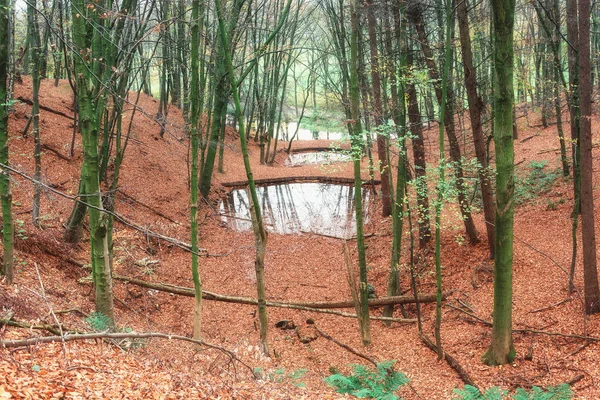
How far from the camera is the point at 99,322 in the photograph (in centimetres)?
640

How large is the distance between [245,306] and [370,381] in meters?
5.59

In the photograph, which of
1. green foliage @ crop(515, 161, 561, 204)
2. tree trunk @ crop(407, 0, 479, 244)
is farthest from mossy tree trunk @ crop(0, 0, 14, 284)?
green foliage @ crop(515, 161, 561, 204)

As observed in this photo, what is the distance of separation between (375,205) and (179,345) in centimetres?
1290

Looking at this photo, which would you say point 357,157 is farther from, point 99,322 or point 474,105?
point 99,322

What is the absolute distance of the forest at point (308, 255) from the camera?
20.6ft

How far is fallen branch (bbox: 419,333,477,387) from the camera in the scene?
786 centimetres

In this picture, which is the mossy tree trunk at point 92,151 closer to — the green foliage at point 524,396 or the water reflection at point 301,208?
the green foliage at point 524,396

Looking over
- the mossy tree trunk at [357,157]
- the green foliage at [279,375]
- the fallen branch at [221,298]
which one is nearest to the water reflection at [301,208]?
the fallen branch at [221,298]

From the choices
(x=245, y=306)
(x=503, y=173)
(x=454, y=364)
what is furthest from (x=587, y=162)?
(x=245, y=306)

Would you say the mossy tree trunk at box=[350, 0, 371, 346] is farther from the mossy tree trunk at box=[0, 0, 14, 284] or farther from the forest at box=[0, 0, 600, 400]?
the mossy tree trunk at box=[0, 0, 14, 284]

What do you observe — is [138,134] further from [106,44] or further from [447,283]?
[447,283]

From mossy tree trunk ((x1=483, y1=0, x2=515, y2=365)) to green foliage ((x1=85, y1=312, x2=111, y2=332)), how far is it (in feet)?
20.2

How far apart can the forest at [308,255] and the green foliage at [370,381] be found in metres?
0.04

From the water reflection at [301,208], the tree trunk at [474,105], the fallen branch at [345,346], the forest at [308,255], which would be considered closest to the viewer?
the forest at [308,255]
